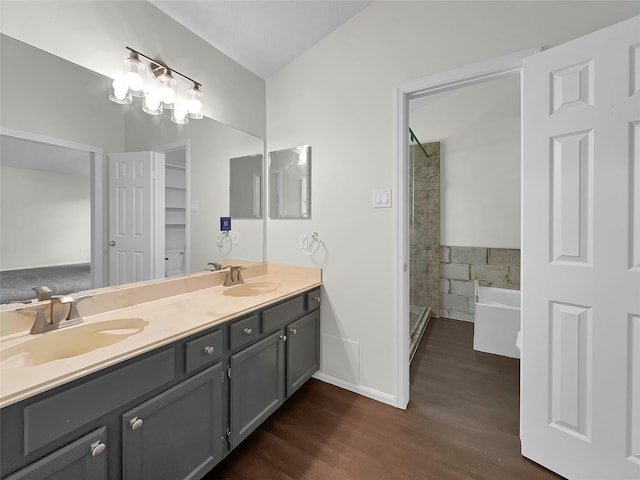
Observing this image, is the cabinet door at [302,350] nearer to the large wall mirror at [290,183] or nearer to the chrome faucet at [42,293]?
the large wall mirror at [290,183]

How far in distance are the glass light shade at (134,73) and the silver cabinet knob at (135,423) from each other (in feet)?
5.03

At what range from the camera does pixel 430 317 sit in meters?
3.76

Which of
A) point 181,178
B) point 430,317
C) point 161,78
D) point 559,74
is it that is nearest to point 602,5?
point 559,74

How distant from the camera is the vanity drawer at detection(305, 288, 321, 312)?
2.05 meters

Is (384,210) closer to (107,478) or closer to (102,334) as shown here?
(102,334)

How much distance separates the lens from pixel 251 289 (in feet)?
6.69

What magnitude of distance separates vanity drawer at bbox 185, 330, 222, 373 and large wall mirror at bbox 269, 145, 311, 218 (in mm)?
1209

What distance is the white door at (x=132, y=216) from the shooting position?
145 centimetres

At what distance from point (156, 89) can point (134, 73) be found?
15 cm

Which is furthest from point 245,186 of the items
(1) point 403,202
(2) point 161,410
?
(2) point 161,410

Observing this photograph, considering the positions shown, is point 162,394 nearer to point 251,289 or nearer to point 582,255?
point 251,289

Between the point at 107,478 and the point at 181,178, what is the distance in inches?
58.8

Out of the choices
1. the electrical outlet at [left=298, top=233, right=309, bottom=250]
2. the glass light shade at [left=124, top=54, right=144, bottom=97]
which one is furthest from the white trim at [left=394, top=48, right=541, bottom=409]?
the glass light shade at [left=124, top=54, right=144, bottom=97]

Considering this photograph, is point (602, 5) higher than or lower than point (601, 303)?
higher
